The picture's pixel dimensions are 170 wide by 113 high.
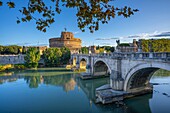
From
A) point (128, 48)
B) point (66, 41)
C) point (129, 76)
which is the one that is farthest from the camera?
point (66, 41)

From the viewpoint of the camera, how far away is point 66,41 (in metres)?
71.0

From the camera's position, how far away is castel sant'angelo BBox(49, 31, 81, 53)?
231ft

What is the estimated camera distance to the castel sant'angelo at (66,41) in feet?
231

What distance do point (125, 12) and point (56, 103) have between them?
12.9 metres

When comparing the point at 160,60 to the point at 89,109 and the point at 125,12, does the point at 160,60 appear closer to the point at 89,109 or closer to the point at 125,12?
the point at 89,109

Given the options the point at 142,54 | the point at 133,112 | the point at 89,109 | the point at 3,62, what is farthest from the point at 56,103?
the point at 3,62

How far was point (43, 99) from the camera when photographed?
15.5 metres

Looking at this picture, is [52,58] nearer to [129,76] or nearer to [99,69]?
[99,69]

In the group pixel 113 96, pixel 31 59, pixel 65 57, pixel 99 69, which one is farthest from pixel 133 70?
pixel 65 57

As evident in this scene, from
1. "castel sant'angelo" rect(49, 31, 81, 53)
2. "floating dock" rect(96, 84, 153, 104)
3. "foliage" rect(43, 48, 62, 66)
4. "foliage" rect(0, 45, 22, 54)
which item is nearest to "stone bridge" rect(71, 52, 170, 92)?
"floating dock" rect(96, 84, 153, 104)

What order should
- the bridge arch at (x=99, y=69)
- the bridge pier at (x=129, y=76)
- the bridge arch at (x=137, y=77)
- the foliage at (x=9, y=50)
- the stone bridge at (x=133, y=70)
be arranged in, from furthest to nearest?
the foliage at (x=9, y=50) < the bridge arch at (x=99, y=69) < the bridge arch at (x=137, y=77) < the bridge pier at (x=129, y=76) < the stone bridge at (x=133, y=70)

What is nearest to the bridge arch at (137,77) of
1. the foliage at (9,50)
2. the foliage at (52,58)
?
the foliage at (52,58)

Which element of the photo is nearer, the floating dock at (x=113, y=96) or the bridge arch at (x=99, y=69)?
the floating dock at (x=113, y=96)

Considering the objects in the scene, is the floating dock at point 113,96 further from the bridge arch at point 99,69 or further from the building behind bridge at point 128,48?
the bridge arch at point 99,69
